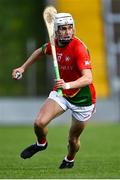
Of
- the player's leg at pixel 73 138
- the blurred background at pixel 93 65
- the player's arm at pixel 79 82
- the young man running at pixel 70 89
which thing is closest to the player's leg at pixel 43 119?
the young man running at pixel 70 89

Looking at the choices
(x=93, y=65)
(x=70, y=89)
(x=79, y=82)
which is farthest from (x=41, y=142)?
(x=93, y=65)

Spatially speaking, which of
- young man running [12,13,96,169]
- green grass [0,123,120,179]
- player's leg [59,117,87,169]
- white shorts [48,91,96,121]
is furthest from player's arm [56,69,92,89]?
green grass [0,123,120,179]

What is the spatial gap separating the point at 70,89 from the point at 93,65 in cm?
1490

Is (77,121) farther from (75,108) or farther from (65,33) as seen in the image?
(65,33)

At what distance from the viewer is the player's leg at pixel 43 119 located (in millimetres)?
13055

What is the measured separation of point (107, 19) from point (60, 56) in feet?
50.4

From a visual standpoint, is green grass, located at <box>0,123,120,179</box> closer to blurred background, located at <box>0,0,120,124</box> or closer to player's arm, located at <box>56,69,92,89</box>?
player's arm, located at <box>56,69,92,89</box>

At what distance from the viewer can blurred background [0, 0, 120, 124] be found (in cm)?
2745

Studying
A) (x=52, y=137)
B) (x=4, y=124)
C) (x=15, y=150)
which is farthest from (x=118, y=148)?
(x=4, y=124)

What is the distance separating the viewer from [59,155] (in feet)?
53.9

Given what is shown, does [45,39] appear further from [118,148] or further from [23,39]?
[118,148]

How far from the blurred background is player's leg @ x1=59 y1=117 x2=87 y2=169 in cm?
1324

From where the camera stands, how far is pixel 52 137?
21812mm

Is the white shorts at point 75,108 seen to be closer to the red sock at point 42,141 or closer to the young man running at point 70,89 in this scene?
the young man running at point 70,89
